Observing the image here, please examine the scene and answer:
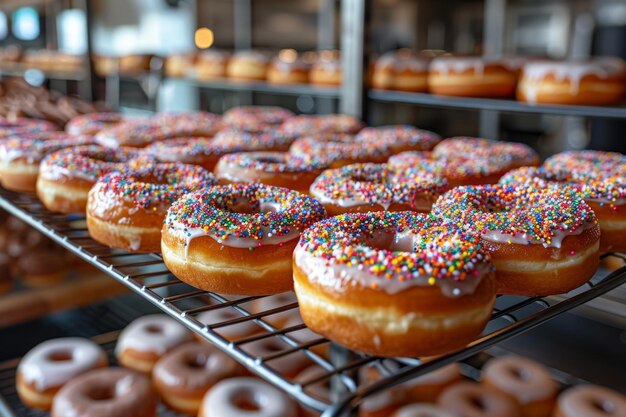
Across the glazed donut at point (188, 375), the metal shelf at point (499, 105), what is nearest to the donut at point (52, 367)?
the glazed donut at point (188, 375)

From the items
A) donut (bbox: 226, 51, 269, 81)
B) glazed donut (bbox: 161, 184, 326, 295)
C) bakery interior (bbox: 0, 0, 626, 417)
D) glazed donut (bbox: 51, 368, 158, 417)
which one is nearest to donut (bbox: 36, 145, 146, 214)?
bakery interior (bbox: 0, 0, 626, 417)


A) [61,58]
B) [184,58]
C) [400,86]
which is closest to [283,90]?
[400,86]

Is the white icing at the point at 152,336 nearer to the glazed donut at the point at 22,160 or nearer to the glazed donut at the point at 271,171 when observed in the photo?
the glazed donut at the point at 22,160

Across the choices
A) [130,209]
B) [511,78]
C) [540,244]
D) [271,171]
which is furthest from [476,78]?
[130,209]

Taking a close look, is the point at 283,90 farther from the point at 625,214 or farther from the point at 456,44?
the point at 456,44

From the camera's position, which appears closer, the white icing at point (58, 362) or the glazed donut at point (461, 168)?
the glazed donut at point (461, 168)

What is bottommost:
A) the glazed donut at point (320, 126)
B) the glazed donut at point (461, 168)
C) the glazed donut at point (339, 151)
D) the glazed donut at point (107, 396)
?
the glazed donut at point (107, 396)
